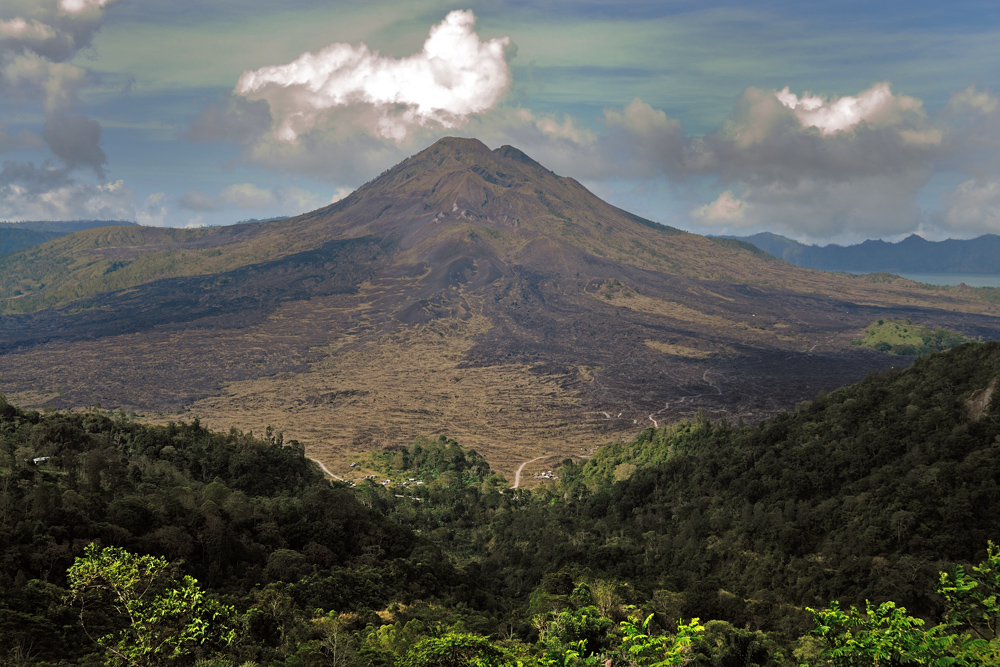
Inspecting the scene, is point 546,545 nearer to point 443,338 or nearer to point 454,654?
point 454,654

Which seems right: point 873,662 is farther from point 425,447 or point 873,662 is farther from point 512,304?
point 512,304

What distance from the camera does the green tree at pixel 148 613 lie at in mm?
13516

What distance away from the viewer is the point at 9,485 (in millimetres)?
26141

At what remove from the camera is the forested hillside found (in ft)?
53.9

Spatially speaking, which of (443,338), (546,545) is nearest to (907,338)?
(443,338)

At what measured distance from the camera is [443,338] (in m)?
131

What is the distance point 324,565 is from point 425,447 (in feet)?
129

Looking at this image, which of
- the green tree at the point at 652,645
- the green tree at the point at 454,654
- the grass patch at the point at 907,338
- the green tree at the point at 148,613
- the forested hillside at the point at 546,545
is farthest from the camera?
the grass patch at the point at 907,338

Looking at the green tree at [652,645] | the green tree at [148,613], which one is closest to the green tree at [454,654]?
the green tree at [652,645]

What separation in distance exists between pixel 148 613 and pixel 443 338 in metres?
117

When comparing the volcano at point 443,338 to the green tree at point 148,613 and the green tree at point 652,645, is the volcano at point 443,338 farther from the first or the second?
the green tree at point 652,645

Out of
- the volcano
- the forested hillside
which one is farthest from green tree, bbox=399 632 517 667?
the volcano

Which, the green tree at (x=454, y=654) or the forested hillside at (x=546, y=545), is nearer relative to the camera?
the green tree at (x=454, y=654)

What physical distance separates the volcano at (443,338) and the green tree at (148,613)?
155ft
